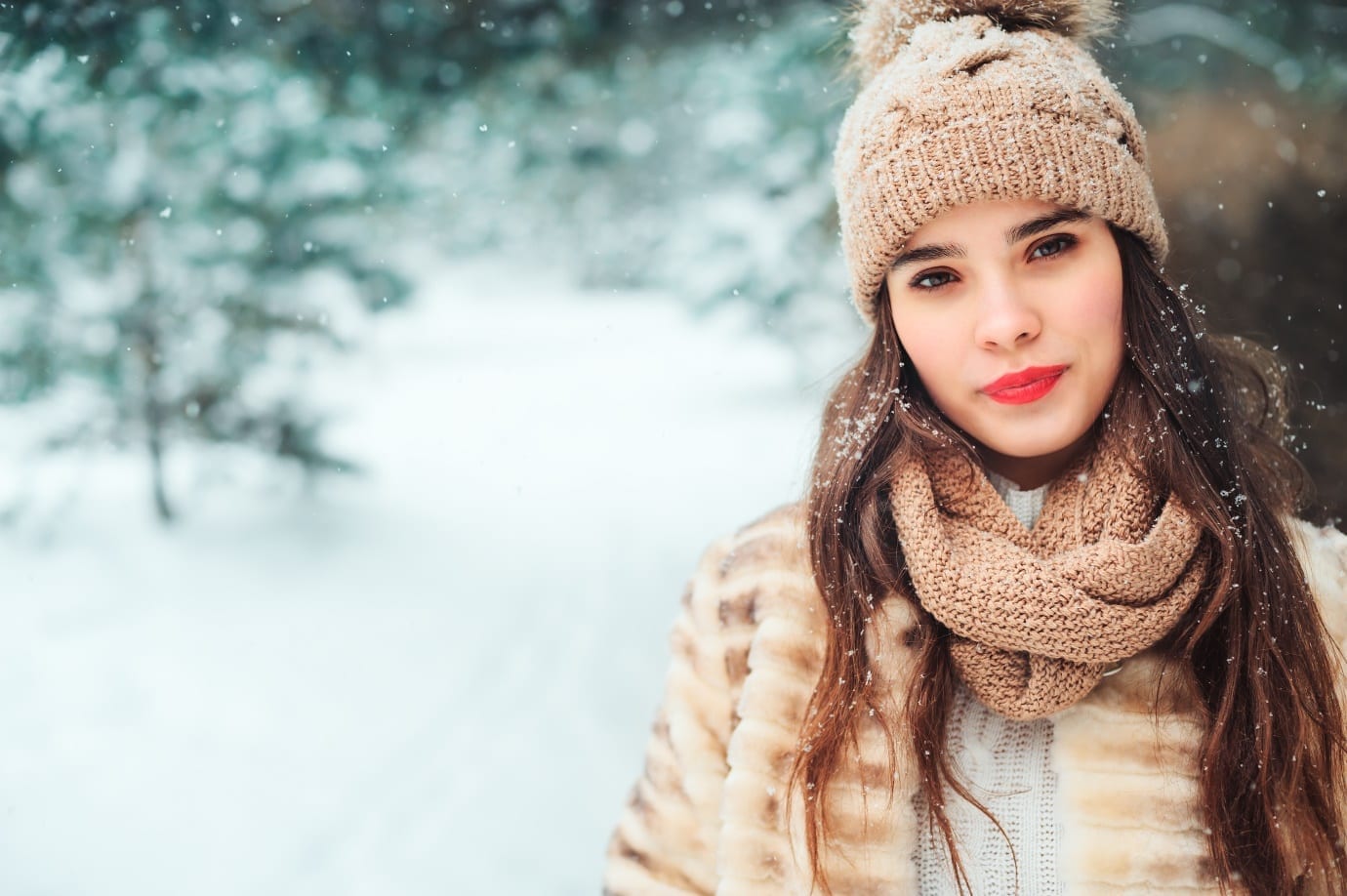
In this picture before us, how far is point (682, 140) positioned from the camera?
2.88 metres

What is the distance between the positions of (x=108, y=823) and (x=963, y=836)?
219cm

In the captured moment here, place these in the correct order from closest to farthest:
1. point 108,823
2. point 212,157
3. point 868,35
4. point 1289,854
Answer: point 1289,854 → point 868,35 → point 108,823 → point 212,157

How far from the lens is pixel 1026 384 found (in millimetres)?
1281

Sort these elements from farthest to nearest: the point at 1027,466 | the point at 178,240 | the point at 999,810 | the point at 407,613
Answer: the point at 407,613
the point at 178,240
the point at 1027,466
the point at 999,810

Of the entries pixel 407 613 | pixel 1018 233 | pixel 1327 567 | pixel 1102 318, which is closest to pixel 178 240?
pixel 407 613

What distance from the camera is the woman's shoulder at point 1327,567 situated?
4.46 ft

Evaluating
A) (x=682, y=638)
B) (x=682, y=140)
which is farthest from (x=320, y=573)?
(x=682, y=140)

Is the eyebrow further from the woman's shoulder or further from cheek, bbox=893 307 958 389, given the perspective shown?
the woman's shoulder

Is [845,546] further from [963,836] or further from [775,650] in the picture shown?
[963,836]

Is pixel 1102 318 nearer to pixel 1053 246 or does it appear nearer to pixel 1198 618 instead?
pixel 1053 246

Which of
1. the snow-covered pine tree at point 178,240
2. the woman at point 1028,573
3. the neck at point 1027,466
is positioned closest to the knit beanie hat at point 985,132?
the woman at point 1028,573

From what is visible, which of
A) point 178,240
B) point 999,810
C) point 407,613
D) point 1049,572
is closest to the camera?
point 1049,572

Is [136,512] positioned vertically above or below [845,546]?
above

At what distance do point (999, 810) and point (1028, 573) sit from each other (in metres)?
0.41
